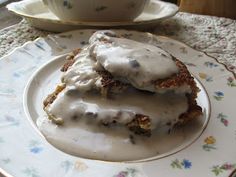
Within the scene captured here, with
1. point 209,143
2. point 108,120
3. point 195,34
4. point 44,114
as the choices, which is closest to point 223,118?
point 209,143

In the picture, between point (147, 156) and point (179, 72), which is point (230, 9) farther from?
point (147, 156)

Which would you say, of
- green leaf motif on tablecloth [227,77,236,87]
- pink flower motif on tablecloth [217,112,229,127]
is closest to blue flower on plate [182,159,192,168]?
pink flower motif on tablecloth [217,112,229,127]

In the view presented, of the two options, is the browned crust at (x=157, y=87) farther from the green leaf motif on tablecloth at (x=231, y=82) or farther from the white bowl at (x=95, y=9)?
the white bowl at (x=95, y=9)

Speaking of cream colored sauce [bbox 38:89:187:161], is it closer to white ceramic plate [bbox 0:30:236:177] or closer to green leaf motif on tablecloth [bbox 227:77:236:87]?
white ceramic plate [bbox 0:30:236:177]

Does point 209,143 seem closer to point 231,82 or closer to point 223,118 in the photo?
point 223,118

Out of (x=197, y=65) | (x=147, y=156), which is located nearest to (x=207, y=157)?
(x=147, y=156)

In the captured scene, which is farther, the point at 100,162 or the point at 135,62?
the point at 135,62

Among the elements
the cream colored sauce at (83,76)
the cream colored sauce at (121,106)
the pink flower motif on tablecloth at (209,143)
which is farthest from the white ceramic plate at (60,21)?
the pink flower motif on tablecloth at (209,143)
